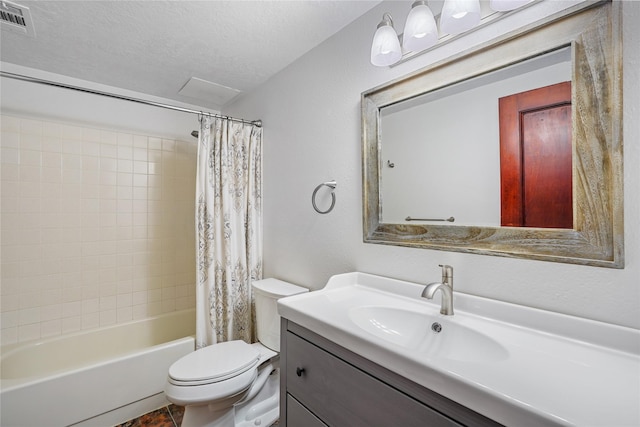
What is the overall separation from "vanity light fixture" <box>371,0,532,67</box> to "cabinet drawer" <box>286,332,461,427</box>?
1.17 metres

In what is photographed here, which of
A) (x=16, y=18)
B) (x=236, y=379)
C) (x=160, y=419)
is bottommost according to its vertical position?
(x=160, y=419)

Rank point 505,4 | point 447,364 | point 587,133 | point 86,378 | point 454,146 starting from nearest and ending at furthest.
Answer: point 447,364
point 587,133
point 505,4
point 454,146
point 86,378

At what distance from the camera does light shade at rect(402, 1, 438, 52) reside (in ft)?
3.43

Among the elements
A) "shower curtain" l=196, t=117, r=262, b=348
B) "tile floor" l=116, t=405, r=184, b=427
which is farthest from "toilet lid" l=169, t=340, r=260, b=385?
"tile floor" l=116, t=405, r=184, b=427

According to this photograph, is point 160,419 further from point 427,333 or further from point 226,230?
point 427,333

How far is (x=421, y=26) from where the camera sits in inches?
41.3

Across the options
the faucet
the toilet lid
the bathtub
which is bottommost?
the bathtub

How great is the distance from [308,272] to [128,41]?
1742 millimetres

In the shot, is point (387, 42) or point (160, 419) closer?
point (387, 42)

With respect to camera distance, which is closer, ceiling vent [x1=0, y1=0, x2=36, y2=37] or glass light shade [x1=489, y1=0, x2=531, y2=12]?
glass light shade [x1=489, y1=0, x2=531, y2=12]

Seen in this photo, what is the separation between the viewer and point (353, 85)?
4.86 ft

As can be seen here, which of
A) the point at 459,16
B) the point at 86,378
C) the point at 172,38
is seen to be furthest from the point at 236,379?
the point at 172,38

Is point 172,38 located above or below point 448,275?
above

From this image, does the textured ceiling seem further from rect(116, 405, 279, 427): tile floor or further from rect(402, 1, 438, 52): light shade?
rect(116, 405, 279, 427): tile floor
